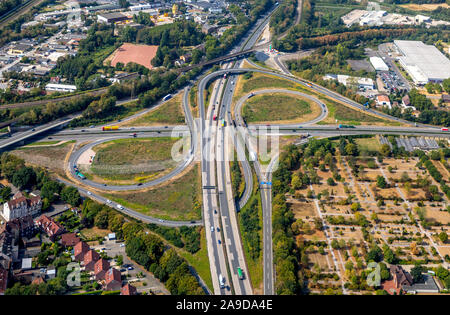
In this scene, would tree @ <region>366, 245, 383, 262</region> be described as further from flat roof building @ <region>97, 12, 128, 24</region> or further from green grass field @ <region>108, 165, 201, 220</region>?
flat roof building @ <region>97, 12, 128, 24</region>

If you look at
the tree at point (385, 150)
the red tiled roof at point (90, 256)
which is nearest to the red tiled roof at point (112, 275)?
the red tiled roof at point (90, 256)

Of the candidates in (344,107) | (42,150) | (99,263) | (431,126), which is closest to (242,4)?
(344,107)

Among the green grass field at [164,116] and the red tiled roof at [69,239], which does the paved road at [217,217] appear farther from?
the red tiled roof at [69,239]

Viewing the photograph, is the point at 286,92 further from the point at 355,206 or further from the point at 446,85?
the point at 355,206

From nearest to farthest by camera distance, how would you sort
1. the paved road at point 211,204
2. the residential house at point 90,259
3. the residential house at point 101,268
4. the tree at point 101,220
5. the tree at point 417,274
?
the residential house at point 101,268
the residential house at point 90,259
the tree at point 417,274
the paved road at point 211,204
the tree at point 101,220

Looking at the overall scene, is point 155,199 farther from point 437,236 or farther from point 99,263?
point 437,236

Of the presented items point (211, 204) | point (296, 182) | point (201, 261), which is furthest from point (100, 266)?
point (296, 182)
